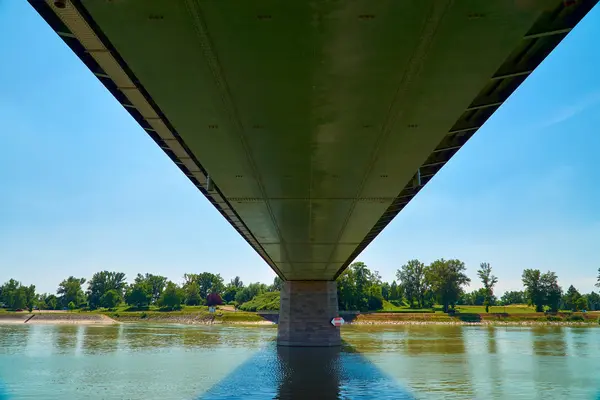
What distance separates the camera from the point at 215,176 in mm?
14531

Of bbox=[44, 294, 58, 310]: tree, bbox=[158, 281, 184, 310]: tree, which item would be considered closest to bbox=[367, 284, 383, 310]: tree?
bbox=[158, 281, 184, 310]: tree

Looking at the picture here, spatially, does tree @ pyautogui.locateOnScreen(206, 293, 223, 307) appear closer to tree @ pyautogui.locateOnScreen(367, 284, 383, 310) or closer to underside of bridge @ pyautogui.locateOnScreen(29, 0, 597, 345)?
tree @ pyautogui.locateOnScreen(367, 284, 383, 310)

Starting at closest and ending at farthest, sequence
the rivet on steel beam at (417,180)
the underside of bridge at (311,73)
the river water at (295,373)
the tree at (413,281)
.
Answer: the underside of bridge at (311,73)
the rivet on steel beam at (417,180)
the river water at (295,373)
the tree at (413,281)

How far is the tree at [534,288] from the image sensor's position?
4587 inches

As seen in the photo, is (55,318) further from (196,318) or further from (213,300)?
(213,300)

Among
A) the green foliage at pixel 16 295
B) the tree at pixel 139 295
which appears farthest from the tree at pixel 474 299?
the green foliage at pixel 16 295

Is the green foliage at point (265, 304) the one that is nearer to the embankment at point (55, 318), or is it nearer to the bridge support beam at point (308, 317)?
the embankment at point (55, 318)

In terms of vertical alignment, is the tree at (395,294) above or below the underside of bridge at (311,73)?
below

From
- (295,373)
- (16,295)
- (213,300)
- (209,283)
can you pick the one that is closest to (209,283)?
(209,283)

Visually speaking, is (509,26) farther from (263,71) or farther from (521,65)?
(263,71)

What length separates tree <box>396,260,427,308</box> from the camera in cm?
13562

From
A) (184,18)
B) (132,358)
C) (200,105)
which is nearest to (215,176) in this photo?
(200,105)

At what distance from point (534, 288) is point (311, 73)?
131m

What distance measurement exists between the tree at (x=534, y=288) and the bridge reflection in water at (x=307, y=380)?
102138mm
